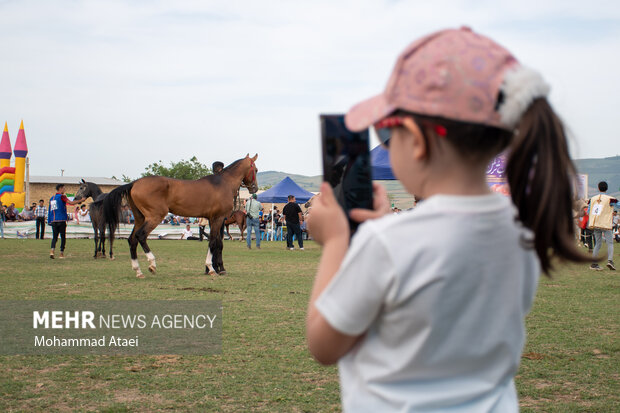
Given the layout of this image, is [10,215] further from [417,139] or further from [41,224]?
[417,139]

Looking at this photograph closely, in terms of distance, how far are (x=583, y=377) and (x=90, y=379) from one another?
3.71 m

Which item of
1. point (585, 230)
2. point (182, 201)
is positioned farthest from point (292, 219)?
point (182, 201)

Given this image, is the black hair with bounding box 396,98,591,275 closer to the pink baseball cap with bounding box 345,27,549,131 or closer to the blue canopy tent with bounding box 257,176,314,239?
the pink baseball cap with bounding box 345,27,549,131

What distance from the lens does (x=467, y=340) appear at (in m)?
1.21

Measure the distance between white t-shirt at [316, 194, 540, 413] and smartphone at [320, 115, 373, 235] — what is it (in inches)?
6.5

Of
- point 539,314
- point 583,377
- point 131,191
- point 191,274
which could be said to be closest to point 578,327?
point 539,314

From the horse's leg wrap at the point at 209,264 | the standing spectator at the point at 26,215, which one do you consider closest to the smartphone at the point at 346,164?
the horse's leg wrap at the point at 209,264

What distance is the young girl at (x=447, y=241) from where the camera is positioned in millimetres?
1137

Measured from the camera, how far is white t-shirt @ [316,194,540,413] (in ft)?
3.69

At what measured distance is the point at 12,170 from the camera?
127 feet

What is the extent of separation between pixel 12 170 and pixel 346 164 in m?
42.1

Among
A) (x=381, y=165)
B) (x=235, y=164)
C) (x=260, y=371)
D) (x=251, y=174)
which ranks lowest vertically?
(x=260, y=371)

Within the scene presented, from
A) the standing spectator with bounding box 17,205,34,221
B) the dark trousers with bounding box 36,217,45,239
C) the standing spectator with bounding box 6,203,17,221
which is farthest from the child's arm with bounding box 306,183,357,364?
the standing spectator with bounding box 17,205,34,221

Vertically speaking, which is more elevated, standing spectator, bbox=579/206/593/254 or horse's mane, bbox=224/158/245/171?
horse's mane, bbox=224/158/245/171
